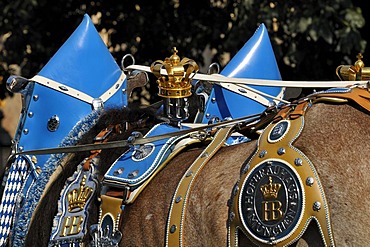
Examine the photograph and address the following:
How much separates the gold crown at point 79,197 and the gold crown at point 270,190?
2.77ft

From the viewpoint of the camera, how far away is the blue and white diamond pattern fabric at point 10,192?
3416 mm

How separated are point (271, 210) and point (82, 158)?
1118mm

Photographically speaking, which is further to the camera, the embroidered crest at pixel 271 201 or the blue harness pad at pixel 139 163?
the blue harness pad at pixel 139 163

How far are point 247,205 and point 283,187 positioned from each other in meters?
0.13

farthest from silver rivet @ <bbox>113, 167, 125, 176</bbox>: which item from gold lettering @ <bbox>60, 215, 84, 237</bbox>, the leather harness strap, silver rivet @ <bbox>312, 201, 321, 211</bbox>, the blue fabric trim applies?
silver rivet @ <bbox>312, 201, 321, 211</bbox>

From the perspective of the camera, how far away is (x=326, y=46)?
664 cm

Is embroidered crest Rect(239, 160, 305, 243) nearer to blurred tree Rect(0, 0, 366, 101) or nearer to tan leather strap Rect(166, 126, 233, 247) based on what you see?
tan leather strap Rect(166, 126, 233, 247)

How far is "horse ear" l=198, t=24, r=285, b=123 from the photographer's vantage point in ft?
12.1

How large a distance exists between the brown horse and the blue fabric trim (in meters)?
0.12

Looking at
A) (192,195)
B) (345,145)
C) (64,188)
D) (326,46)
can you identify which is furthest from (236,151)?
(326,46)

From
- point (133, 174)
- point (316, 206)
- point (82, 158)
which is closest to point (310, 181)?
point (316, 206)

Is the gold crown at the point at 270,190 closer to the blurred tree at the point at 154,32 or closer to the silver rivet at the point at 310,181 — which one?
the silver rivet at the point at 310,181

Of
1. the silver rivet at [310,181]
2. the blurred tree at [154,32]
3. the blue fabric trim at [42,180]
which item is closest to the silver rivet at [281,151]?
the silver rivet at [310,181]

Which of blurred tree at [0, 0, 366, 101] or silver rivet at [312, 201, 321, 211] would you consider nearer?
silver rivet at [312, 201, 321, 211]
